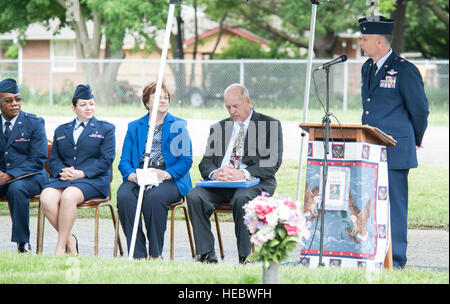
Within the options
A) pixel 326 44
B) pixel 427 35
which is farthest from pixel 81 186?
pixel 427 35

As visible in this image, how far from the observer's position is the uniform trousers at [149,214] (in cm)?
683

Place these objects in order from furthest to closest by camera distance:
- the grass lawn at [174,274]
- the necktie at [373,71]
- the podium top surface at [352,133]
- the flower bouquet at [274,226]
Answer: the necktie at [373,71], the podium top surface at [352,133], the grass lawn at [174,274], the flower bouquet at [274,226]

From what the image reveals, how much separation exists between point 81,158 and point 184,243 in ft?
5.35

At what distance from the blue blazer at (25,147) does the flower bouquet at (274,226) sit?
12.1 ft

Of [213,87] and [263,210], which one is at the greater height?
[213,87]

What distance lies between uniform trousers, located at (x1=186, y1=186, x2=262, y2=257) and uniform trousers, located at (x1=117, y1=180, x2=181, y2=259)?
242 millimetres

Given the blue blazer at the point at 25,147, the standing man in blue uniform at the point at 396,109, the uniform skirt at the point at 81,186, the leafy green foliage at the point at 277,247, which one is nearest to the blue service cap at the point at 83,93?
the blue blazer at the point at 25,147

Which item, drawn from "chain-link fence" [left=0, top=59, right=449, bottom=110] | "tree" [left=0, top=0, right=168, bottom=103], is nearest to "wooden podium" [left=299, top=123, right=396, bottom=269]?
"tree" [left=0, top=0, right=168, bottom=103]

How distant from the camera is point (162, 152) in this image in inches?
286

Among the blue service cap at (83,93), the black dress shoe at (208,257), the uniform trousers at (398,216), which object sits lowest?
the black dress shoe at (208,257)

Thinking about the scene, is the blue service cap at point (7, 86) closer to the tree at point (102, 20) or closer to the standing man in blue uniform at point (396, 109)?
the standing man in blue uniform at point (396, 109)

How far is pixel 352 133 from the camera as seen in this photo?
5.83 metres

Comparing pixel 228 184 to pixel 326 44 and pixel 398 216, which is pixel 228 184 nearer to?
pixel 398 216

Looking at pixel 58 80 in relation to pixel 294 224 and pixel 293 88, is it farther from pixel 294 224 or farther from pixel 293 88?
pixel 294 224
